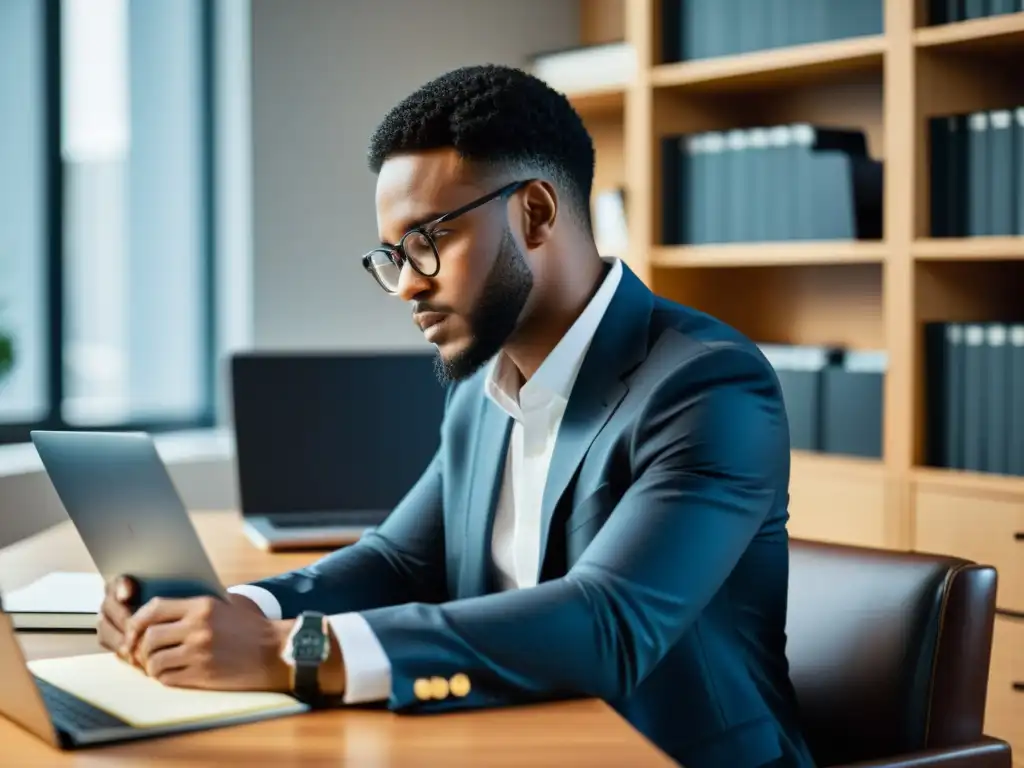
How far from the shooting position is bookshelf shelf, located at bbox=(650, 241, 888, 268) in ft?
9.73

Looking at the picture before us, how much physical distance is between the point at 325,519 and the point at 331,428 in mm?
160

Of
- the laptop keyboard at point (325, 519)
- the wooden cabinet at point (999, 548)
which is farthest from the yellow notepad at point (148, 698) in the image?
the wooden cabinet at point (999, 548)

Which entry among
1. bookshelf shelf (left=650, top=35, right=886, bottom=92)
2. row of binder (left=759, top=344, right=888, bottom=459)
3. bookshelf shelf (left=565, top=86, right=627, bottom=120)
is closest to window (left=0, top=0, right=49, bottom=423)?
bookshelf shelf (left=565, top=86, right=627, bottom=120)

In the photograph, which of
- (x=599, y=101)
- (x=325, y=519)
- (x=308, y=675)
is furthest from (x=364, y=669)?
(x=599, y=101)

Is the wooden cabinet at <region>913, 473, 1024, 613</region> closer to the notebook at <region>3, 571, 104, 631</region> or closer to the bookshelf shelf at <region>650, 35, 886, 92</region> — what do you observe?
the bookshelf shelf at <region>650, 35, 886, 92</region>

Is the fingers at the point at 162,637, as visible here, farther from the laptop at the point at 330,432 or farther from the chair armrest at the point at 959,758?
the laptop at the point at 330,432

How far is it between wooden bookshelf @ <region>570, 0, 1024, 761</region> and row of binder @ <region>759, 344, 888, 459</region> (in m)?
0.04

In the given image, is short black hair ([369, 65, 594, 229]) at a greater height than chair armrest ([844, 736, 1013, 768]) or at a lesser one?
greater

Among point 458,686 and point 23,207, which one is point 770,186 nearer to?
point 23,207

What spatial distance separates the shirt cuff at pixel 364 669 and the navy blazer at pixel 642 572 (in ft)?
0.04

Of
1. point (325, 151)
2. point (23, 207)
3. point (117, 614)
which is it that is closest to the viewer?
point (117, 614)

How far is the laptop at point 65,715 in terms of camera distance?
1.01 meters

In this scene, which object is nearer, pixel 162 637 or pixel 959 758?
pixel 162 637

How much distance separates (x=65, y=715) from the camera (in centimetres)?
106
